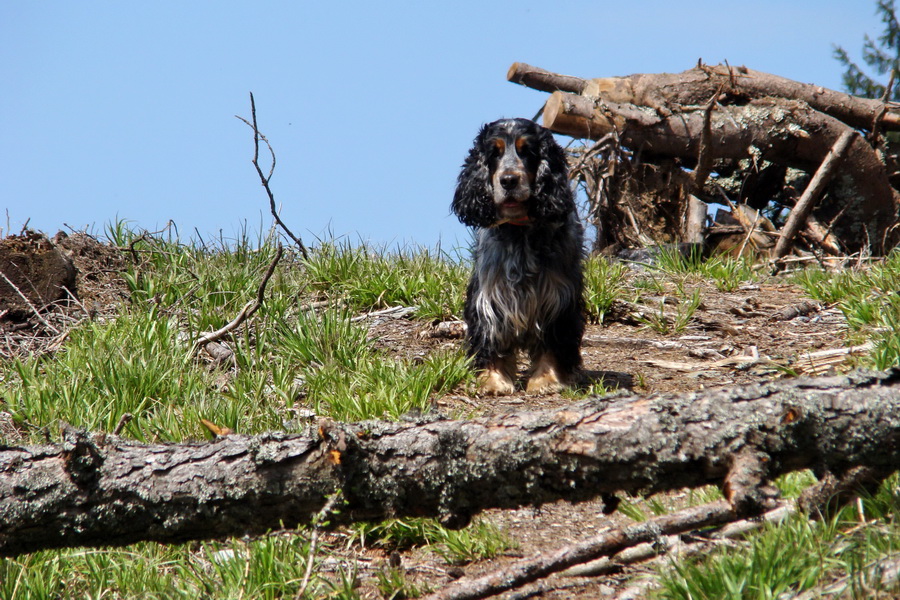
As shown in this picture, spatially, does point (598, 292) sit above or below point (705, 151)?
below

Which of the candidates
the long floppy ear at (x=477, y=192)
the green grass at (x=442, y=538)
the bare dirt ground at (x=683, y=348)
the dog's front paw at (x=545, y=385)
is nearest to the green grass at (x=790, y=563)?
the green grass at (x=442, y=538)

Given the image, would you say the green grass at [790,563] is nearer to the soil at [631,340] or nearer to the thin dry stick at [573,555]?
the thin dry stick at [573,555]

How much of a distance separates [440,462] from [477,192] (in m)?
3.00

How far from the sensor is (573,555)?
7.50 ft

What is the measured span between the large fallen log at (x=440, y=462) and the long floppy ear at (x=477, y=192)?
2.85 m

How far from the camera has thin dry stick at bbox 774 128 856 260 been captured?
28.1ft

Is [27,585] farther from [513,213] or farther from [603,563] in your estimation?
[513,213]

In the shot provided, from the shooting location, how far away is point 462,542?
10.0 ft

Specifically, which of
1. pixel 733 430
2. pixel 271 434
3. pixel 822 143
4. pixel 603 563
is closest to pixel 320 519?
pixel 271 434

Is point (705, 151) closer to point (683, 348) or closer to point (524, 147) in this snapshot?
point (683, 348)

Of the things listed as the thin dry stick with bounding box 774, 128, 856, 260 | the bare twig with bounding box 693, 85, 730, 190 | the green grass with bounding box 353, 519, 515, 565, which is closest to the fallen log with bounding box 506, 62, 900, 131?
the bare twig with bounding box 693, 85, 730, 190

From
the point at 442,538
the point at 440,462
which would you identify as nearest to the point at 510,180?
the point at 442,538

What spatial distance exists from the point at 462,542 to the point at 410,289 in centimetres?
355

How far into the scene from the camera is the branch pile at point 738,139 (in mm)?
8672
